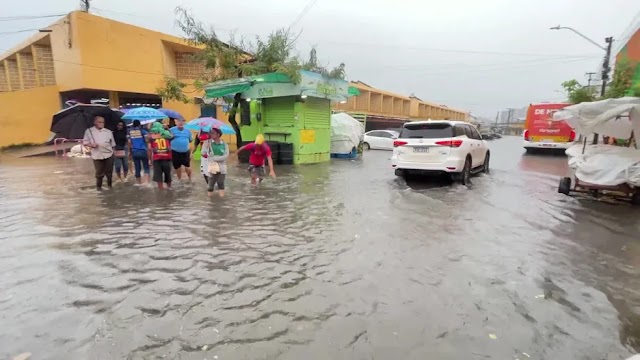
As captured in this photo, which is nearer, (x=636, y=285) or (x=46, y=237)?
(x=636, y=285)

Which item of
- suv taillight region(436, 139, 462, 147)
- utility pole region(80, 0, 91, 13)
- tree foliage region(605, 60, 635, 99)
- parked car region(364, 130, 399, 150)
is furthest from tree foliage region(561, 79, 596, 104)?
utility pole region(80, 0, 91, 13)

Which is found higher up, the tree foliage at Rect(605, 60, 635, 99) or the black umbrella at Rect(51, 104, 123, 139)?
the tree foliage at Rect(605, 60, 635, 99)

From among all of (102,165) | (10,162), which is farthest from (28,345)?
(10,162)

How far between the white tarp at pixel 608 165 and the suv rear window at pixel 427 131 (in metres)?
2.88

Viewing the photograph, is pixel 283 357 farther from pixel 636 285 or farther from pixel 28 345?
A: pixel 636 285

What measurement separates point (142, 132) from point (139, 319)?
22.7ft

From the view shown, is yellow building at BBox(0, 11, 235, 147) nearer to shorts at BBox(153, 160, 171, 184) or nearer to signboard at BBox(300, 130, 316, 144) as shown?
signboard at BBox(300, 130, 316, 144)

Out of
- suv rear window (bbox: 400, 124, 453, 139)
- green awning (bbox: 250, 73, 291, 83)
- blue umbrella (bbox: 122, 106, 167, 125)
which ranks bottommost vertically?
suv rear window (bbox: 400, 124, 453, 139)

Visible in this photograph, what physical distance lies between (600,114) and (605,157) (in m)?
0.97

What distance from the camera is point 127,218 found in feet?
20.7

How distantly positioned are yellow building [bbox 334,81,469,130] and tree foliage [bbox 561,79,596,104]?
15138 millimetres

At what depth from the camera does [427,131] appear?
9914 mm

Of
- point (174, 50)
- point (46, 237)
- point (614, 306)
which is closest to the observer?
point (614, 306)

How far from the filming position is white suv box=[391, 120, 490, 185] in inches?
377
